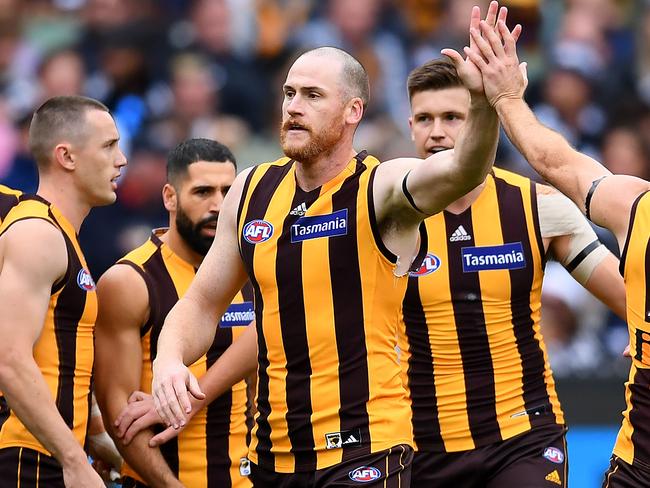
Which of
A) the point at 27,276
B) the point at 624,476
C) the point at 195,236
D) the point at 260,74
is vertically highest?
the point at 260,74

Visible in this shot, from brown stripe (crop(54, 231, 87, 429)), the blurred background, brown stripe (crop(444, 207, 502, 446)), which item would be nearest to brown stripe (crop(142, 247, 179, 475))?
brown stripe (crop(54, 231, 87, 429))

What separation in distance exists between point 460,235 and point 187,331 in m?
1.59

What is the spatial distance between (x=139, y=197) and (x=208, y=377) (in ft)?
16.2

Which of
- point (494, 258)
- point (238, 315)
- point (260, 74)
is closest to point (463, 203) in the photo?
point (494, 258)

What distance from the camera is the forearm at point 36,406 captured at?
17.0ft

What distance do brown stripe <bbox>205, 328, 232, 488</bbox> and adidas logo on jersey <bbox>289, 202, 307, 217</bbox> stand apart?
1148 millimetres

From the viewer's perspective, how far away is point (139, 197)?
34.2 feet

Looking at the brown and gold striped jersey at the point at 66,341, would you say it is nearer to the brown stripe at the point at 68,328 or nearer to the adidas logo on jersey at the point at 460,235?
the brown stripe at the point at 68,328

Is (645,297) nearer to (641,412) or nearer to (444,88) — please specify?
(641,412)

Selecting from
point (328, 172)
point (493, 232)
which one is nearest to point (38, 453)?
point (328, 172)

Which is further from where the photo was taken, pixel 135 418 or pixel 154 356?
pixel 154 356

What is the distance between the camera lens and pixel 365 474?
4.75 metres

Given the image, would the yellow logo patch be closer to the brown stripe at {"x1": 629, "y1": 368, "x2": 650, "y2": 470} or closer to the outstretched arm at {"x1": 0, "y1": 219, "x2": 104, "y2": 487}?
the brown stripe at {"x1": 629, "y1": 368, "x2": 650, "y2": 470}

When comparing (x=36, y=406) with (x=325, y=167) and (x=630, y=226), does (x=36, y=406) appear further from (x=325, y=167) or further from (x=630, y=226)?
(x=630, y=226)
